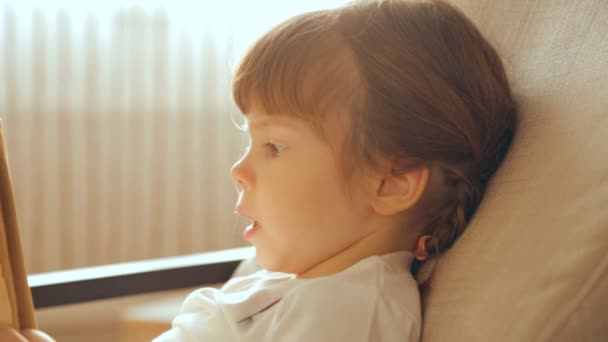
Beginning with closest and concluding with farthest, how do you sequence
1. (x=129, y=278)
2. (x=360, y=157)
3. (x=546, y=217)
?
(x=546, y=217), (x=360, y=157), (x=129, y=278)

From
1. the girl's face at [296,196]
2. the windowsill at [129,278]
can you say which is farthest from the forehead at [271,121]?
the windowsill at [129,278]

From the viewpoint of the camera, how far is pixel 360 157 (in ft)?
2.70

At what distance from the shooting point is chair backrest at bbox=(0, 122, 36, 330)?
86 centimetres

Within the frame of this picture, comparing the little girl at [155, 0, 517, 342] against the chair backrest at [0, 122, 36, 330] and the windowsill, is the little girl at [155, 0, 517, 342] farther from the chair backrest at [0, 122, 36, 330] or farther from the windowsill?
the windowsill

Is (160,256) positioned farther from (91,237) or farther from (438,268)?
(438,268)

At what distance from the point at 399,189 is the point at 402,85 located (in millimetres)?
113

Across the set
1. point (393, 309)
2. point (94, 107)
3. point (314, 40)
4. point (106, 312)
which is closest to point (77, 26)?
point (94, 107)

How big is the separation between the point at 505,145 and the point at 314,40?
229 millimetres

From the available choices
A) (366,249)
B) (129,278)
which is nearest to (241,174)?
(366,249)

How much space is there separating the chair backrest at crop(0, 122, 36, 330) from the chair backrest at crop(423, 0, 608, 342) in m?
0.43

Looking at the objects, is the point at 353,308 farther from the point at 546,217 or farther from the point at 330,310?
Answer: the point at 546,217

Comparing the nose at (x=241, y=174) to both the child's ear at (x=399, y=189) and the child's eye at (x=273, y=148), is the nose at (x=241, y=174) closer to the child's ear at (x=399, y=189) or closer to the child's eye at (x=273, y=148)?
the child's eye at (x=273, y=148)

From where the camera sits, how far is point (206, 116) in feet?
8.00

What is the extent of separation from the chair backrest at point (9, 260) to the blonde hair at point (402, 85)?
276 millimetres
